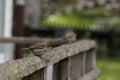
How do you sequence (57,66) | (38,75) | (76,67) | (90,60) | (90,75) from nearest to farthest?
(38,75) → (57,66) → (76,67) → (90,75) → (90,60)

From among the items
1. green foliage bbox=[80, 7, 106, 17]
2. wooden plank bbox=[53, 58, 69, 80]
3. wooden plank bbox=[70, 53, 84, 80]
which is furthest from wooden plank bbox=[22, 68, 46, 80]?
green foliage bbox=[80, 7, 106, 17]

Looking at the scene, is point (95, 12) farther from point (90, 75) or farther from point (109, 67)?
point (90, 75)

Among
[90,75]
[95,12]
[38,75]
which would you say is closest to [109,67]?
[90,75]

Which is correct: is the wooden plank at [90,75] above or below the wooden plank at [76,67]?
below

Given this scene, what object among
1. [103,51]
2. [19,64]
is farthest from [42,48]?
[103,51]

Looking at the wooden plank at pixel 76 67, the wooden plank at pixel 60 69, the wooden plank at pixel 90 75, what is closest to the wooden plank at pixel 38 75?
the wooden plank at pixel 60 69

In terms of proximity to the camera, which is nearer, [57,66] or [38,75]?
[38,75]

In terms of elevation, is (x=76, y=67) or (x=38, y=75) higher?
(x=38, y=75)

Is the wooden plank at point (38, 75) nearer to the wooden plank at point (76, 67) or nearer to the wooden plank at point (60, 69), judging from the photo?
the wooden plank at point (60, 69)
